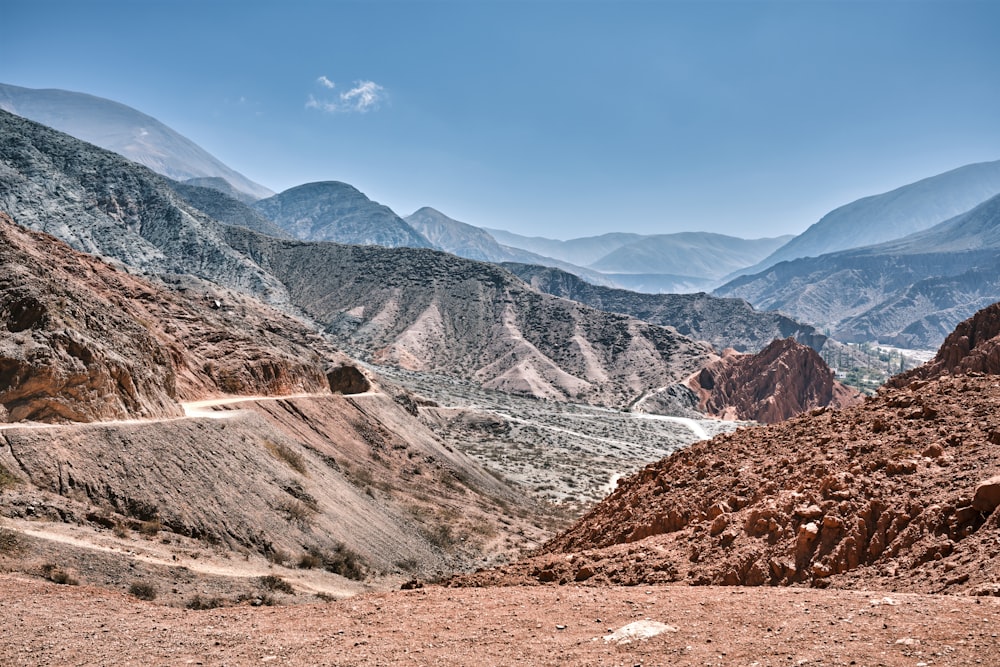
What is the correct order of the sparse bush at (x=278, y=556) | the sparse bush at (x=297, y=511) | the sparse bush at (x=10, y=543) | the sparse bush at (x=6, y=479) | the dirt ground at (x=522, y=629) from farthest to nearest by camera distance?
the sparse bush at (x=297, y=511) → the sparse bush at (x=278, y=556) → the sparse bush at (x=6, y=479) → the sparse bush at (x=10, y=543) → the dirt ground at (x=522, y=629)

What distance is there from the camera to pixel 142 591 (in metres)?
11.7

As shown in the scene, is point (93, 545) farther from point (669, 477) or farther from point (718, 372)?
point (718, 372)

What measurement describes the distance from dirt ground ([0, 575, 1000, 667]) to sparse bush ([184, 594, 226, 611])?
1.20 m

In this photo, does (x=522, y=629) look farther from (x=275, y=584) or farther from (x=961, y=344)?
(x=961, y=344)

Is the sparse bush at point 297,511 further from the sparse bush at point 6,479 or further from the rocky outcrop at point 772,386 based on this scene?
the rocky outcrop at point 772,386

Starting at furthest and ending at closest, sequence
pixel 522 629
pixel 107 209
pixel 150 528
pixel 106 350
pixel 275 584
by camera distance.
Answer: pixel 107 209
pixel 106 350
pixel 150 528
pixel 275 584
pixel 522 629

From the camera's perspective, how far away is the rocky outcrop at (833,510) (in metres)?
7.27

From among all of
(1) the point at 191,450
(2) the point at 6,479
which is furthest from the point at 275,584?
(1) the point at 191,450

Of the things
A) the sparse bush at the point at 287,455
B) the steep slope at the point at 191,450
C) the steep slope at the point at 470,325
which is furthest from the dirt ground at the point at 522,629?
the steep slope at the point at 470,325

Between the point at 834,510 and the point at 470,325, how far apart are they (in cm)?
11309

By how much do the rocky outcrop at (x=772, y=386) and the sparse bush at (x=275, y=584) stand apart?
8645cm

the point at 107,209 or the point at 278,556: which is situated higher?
the point at 107,209

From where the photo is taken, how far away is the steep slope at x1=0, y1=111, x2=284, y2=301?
82.8m

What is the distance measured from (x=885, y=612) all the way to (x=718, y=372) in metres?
106
